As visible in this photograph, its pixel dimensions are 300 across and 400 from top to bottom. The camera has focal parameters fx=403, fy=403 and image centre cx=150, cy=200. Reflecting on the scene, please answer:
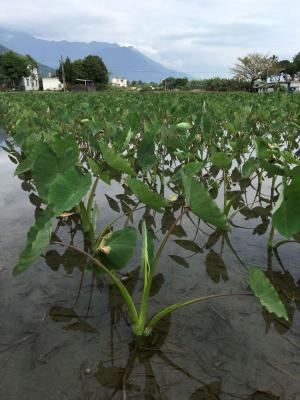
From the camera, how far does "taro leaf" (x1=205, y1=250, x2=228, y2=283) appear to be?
214cm

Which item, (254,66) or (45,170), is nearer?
(45,170)

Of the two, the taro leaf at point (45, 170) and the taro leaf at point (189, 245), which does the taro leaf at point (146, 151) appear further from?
the taro leaf at point (45, 170)

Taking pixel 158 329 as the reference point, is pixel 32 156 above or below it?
above

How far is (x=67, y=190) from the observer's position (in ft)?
4.81

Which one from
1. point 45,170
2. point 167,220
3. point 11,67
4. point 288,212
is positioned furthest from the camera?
point 11,67

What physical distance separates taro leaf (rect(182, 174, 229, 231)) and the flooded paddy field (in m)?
0.54

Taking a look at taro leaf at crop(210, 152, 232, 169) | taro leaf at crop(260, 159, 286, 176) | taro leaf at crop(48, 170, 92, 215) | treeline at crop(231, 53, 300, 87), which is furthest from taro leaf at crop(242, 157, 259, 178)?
treeline at crop(231, 53, 300, 87)

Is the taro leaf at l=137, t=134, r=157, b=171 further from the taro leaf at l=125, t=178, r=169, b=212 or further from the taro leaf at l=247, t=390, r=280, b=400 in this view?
the taro leaf at l=247, t=390, r=280, b=400

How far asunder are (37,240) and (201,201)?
1.81 feet

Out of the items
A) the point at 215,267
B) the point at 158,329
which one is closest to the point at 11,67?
the point at 215,267

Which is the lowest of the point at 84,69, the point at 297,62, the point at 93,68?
the point at 84,69

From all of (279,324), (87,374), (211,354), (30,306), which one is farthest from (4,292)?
(279,324)

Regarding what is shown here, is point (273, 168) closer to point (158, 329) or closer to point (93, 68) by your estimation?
point (158, 329)

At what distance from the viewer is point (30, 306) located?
1834 millimetres
